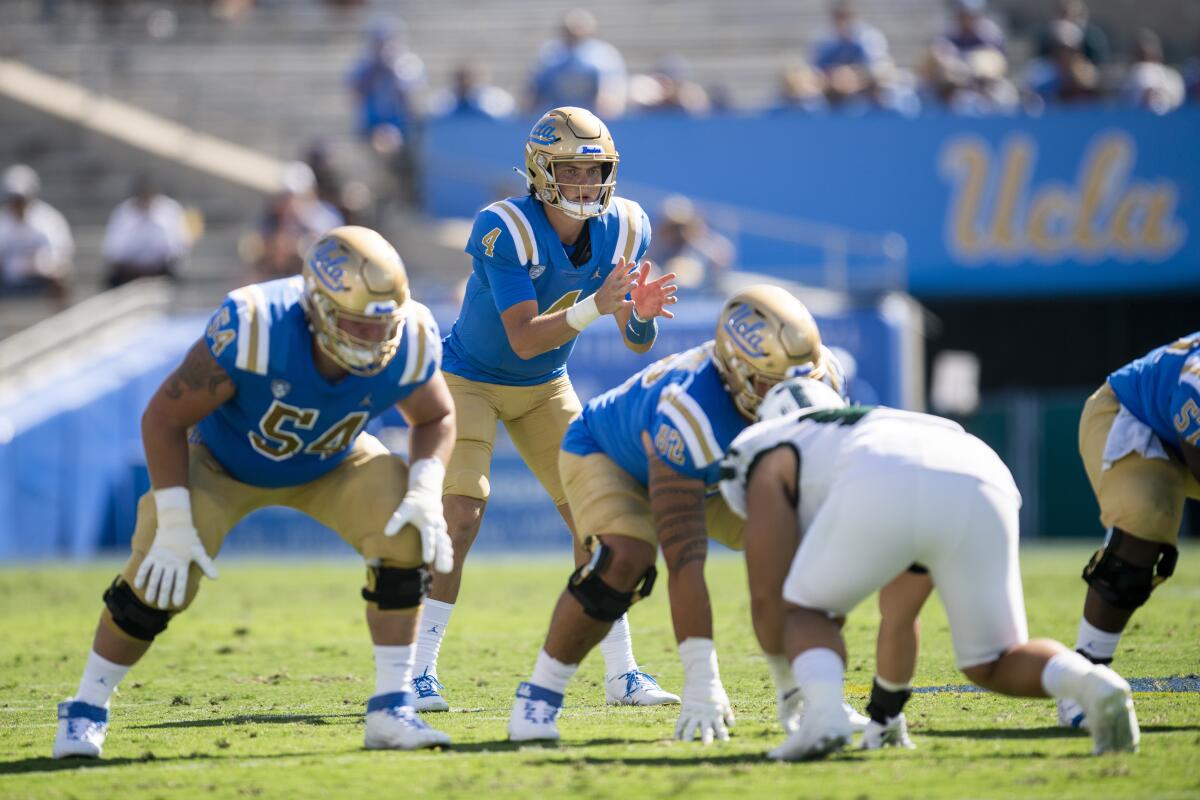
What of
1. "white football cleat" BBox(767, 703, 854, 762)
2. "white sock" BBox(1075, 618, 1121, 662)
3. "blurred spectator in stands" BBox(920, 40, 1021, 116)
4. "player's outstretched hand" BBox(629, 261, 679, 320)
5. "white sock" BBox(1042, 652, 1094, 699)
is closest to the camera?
"white sock" BBox(1042, 652, 1094, 699)

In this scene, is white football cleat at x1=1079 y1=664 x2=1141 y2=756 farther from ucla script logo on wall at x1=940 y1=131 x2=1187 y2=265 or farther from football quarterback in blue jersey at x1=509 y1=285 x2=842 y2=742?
ucla script logo on wall at x1=940 y1=131 x2=1187 y2=265

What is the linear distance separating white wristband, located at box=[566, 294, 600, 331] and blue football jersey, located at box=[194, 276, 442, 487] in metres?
0.77

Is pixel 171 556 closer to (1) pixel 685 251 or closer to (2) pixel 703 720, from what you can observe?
(2) pixel 703 720

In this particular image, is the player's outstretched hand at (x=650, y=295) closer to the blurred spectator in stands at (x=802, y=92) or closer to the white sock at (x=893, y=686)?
the white sock at (x=893, y=686)

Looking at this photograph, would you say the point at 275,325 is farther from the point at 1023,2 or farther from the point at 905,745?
the point at 1023,2

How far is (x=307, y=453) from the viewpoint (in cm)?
596

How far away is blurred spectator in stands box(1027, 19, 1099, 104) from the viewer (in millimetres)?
18719

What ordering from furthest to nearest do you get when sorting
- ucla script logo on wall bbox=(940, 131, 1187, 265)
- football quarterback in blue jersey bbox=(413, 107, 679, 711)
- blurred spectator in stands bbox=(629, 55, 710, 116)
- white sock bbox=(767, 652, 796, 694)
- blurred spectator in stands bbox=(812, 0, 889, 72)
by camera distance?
1. blurred spectator in stands bbox=(812, 0, 889, 72)
2. blurred spectator in stands bbox=(629, 55, 710, 116)
3. ucla script logo on wall bbox=(940, 131, 1187, 265)
4. football quarterback in blue jersey bbox=(413, 107, 679, 711)
5. white sock bbox=(767, 652, 796, 694)

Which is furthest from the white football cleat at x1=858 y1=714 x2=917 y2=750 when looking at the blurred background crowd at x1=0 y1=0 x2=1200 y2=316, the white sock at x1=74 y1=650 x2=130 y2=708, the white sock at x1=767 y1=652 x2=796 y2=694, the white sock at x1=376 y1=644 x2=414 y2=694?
the blurred background crowd at x1=0 y1=0 x2=1200 y2=316

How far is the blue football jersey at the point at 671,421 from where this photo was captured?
18.9ft

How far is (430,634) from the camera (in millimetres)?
7047

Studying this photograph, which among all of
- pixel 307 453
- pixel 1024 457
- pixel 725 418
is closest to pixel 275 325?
pixel 307 453

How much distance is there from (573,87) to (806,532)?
44.7ft

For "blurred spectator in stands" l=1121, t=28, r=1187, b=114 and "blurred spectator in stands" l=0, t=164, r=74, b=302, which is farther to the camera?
"blurred spectator in stands" l=1121, t=28, r=1187, b=114
